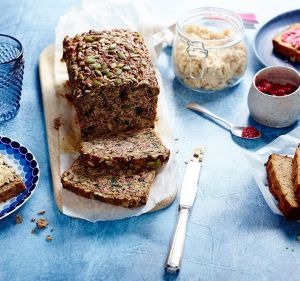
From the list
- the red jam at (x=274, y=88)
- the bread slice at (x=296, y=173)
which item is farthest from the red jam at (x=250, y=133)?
the bread slice at (x=296, y=173)

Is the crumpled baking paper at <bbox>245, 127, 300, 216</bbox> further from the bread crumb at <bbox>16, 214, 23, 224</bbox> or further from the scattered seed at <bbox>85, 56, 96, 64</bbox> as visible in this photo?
the bread crumb at <bbox>16, 214, 23, 224</bbox>

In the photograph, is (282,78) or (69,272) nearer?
(69,272)

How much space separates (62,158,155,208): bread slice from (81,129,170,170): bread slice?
5cm

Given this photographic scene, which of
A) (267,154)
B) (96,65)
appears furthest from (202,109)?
(96,65)

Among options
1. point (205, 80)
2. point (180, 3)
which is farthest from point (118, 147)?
point (180, 3)

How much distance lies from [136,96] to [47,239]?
113cm

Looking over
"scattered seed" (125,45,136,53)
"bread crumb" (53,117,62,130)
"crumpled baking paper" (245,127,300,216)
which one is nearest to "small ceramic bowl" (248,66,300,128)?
"crumpled baking paper" (245,127,300,216)

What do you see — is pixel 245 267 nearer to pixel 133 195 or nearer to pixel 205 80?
pixel 133 195

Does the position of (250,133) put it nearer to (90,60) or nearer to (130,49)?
(130,49)

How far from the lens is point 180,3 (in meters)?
5.38

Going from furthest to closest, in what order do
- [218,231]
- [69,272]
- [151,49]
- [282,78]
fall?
[151,49]
[282,78]
[218,231]
[69,272]

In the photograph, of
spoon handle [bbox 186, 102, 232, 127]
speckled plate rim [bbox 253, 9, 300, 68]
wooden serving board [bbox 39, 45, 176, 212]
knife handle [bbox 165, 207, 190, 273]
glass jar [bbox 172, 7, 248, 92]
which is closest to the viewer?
knife handle [bbox 165, 207, 190, 273]

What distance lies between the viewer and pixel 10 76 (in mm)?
4066

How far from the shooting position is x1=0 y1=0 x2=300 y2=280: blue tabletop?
324cm
